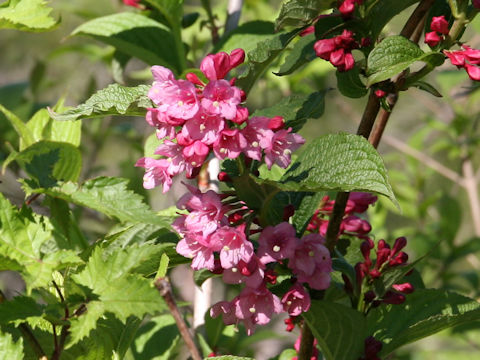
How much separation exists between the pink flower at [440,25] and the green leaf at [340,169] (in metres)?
0.19

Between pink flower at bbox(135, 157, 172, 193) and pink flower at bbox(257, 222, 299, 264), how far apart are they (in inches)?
6.7

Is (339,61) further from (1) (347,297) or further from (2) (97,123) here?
(2) (97,123)

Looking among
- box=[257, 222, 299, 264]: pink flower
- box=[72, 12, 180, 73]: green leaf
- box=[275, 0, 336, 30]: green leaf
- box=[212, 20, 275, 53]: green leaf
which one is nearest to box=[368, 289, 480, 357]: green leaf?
box=[257, 222, 299, 264]: pink flower

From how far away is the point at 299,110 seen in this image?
93cm

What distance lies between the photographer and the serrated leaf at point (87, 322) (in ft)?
2.28

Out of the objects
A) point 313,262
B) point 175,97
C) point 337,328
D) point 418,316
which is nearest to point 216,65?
point 175,97

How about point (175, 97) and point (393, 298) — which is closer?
point (175, 97)

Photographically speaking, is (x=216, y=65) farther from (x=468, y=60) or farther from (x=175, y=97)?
(x=468, y=60)

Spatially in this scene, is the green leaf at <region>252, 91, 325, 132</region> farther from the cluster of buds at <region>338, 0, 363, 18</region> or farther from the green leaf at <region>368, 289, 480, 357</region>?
the green leaf at <region>368, 289, 480, 357</region>

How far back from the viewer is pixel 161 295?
64cm

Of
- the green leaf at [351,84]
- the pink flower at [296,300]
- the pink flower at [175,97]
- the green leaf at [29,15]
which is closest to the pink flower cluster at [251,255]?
the pink flower at [296,300]

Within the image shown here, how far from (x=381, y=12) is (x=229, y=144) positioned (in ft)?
0.91

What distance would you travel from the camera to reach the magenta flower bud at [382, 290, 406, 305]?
939mm

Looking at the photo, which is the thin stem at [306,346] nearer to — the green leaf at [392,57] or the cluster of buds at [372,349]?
the cluster of buds at [372,349]
